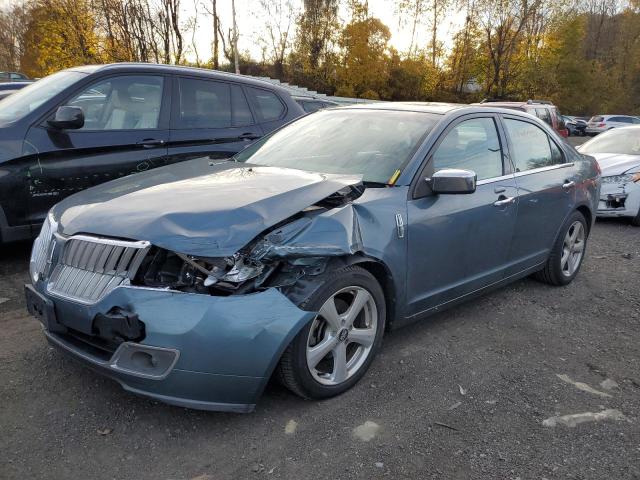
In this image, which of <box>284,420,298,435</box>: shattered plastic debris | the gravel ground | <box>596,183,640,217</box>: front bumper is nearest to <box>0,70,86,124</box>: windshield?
the gravel ground

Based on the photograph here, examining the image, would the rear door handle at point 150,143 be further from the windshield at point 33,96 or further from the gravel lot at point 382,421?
the gravel lot at point 382,421

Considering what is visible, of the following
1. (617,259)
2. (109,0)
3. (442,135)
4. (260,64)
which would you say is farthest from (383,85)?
(442,135)

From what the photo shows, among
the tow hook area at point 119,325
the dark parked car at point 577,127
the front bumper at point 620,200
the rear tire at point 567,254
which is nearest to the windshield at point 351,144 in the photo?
the tow hook area at point 119,325

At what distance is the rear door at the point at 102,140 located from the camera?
4504 mm

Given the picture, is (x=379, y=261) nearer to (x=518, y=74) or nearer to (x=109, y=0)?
(x=109, y=0)

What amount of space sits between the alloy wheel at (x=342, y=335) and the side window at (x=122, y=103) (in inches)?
125

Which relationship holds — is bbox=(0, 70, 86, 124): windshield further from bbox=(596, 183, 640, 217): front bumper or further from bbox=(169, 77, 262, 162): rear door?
bbox=(596, 183, 640, 217): front bumper

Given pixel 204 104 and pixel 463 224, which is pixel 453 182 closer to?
pixel 463 224

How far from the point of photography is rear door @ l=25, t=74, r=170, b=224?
177 inches

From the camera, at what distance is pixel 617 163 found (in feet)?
26.6

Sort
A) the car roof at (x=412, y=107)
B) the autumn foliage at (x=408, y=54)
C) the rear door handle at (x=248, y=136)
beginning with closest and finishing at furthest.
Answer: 1. the car roof at (x=412, y=107)
2. the rear door handle at (x=248, y=136)
3. the autumn foliage at (x=408, y=54)

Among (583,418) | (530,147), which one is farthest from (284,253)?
(530,147)

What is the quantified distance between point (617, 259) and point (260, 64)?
105 feet

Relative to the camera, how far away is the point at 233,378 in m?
2.41
